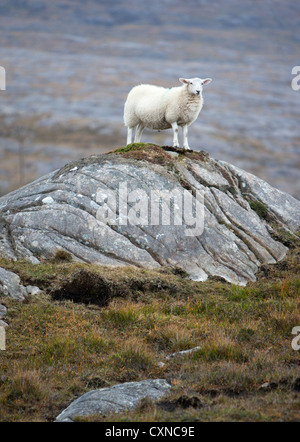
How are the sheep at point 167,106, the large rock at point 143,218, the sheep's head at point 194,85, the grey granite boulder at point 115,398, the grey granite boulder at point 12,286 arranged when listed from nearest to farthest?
the grey granite boulder at point 115,398, the grey granite boulder at point 12,286, the large rock at point 143,218, the sheep's head at point 194,85, the sheep at point 167,106

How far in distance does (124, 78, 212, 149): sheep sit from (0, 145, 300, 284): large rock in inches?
42.4

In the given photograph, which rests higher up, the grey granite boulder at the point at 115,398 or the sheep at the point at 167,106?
the sheep at the point at 167,106

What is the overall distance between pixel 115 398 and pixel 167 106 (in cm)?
1173

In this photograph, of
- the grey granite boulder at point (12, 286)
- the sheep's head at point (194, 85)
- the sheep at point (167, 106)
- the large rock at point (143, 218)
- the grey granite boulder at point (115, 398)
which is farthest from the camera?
the sheep at point (167, 106)

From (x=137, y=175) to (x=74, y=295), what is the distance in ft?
15.7

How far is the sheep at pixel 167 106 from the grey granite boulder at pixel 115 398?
34.9 feet

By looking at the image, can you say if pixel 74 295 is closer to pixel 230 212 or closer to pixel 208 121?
pixel 230 212

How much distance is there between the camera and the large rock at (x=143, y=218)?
51.1 feet

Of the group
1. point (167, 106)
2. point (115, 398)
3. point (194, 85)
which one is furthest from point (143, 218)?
point (115, 398)

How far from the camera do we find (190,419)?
322 inches

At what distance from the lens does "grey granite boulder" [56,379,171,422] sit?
8.76 m

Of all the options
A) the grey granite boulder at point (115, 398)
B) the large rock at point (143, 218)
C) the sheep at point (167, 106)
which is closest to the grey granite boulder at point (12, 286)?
the large rock at point (143, 218)

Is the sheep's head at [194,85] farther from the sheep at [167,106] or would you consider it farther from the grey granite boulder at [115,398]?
the grey granite boulder at [115,398]

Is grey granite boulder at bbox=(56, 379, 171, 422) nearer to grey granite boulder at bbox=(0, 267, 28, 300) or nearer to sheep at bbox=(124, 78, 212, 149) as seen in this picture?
grey granite boulder at bbox=(0, 267, 28, 300)
